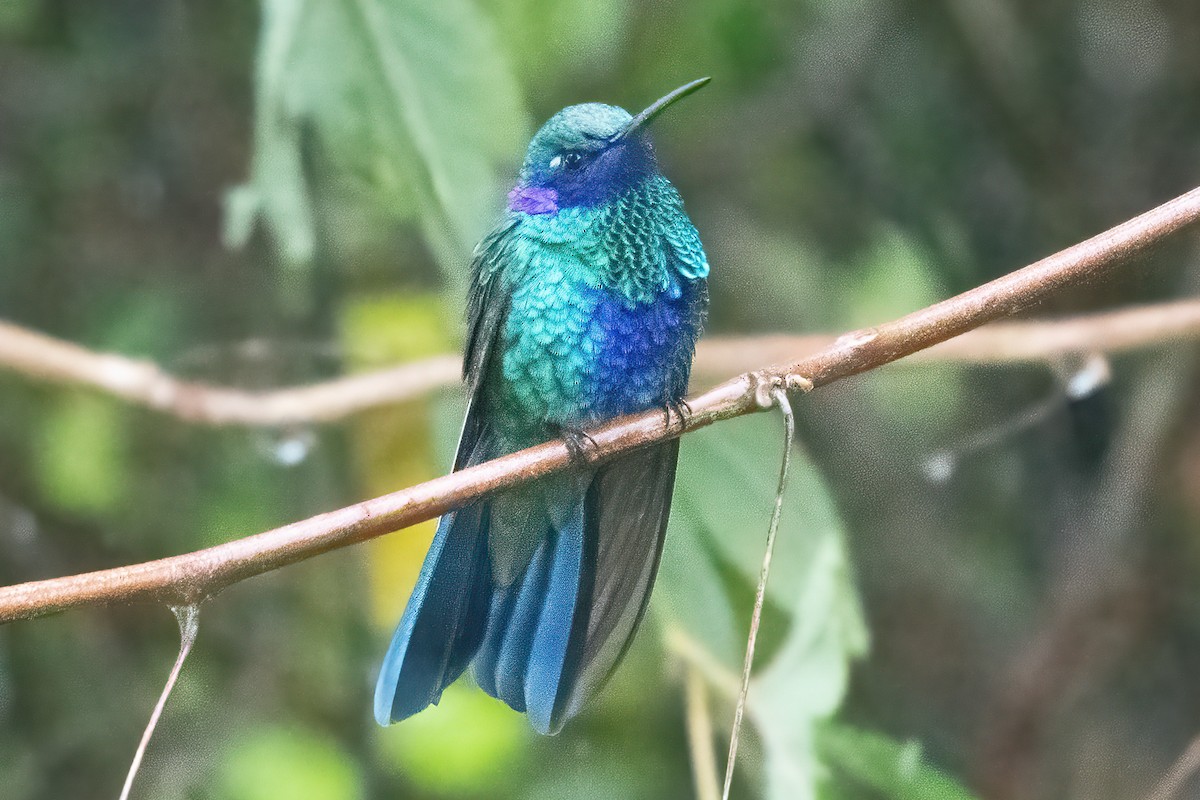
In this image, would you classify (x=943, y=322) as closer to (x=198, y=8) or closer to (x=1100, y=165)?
(x=1100, y=165)

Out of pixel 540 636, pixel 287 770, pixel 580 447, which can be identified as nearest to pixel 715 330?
pixel 580 447

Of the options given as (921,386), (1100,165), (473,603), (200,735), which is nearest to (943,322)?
(473,603)

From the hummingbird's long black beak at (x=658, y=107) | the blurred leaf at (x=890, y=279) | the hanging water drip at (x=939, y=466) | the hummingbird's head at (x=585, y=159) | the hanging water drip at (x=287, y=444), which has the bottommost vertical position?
the hummingbird's long black beak at (x=658, y=107)

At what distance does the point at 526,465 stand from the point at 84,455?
51.2 inches

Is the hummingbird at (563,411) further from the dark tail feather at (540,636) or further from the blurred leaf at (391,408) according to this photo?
the blurred leaf at (391,408)

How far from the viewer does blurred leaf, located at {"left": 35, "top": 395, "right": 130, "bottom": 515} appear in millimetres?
1887

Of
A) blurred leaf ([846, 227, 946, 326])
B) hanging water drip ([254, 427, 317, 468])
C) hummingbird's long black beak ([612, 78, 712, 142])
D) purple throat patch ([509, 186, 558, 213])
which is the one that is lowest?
hummingbird's long black beak ([612, 78, 712, 142])

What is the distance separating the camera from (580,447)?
968 mm

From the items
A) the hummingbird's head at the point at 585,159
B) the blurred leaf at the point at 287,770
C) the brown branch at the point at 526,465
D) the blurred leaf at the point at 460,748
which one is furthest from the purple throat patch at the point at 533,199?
the blurred leaf at the point at 287,770

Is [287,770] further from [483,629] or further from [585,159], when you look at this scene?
[585,159]

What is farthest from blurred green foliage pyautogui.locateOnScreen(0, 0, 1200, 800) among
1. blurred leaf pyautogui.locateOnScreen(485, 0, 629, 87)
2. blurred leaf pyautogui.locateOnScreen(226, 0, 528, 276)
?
blurred leaf pyautogui.locateOnScreen(226, 0, 528, 276)

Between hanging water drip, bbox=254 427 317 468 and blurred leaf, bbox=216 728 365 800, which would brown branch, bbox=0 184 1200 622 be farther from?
blurred leaf, bbox=216 728 365 800

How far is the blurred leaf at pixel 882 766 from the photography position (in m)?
1.16

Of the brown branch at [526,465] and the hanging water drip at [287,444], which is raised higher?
the hanging water drip at [287,444]
